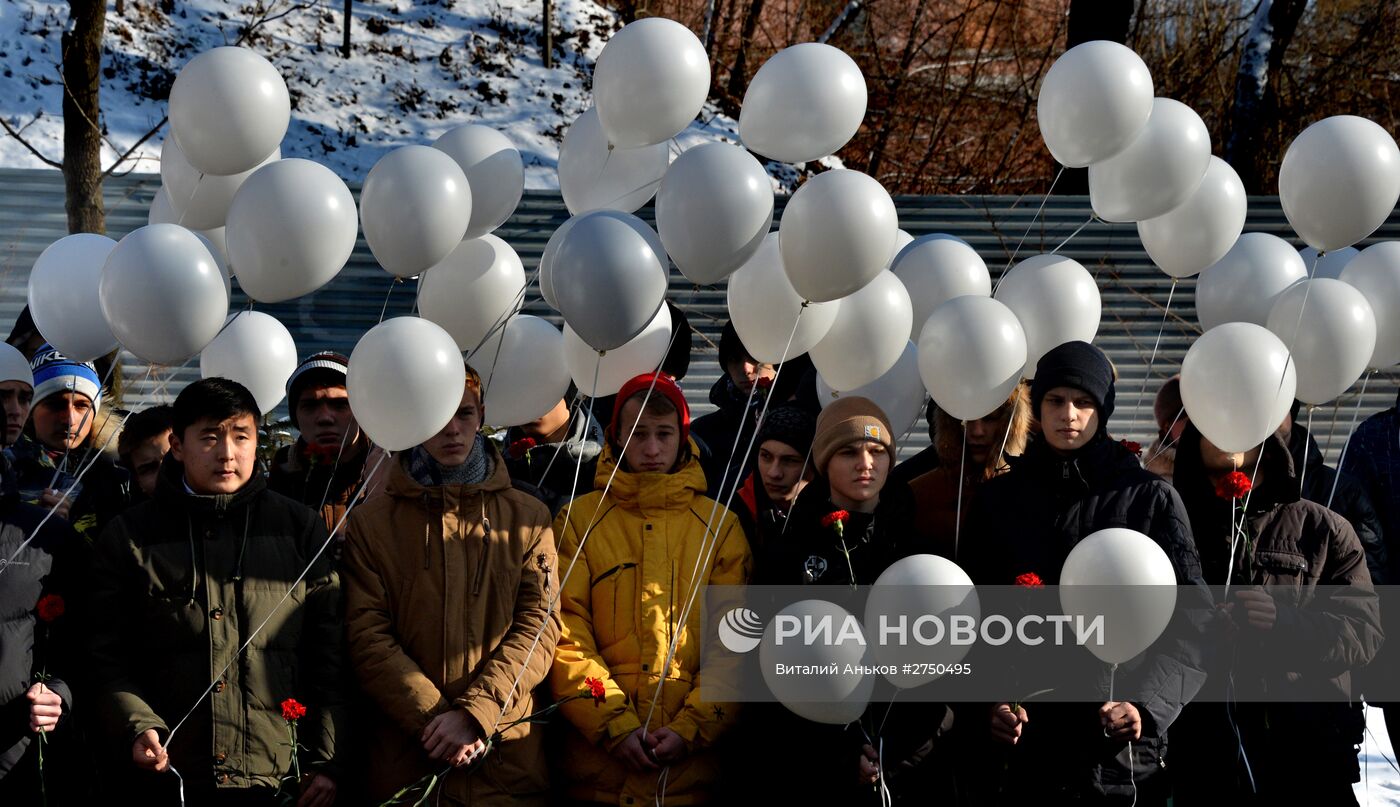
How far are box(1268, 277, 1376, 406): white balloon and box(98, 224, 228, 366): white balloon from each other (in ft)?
9.68

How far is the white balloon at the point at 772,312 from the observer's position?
12.8ft

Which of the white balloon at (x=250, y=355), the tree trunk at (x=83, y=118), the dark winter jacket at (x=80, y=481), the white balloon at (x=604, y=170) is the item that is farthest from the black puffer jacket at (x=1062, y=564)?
the tree trunk at (x=83, y=118)

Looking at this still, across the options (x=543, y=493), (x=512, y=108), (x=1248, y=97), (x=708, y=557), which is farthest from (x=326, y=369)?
(x=1248, y=97)

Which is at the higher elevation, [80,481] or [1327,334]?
[1327,334]

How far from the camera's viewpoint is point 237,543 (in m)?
3.25

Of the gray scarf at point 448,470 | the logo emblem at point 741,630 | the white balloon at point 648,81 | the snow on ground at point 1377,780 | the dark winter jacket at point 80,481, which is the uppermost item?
the white balloon at point 648,81

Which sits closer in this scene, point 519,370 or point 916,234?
point 519,370

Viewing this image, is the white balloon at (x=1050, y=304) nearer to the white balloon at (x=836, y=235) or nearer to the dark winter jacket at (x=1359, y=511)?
the white balloon at (x=836, y=235)

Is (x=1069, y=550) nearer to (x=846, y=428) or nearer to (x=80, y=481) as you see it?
(x=846, y=428)

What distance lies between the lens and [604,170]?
13.7 ft

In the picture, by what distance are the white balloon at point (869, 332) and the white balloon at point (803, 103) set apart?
422mm

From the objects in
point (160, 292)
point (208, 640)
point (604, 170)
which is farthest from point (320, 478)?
point (604, 170)

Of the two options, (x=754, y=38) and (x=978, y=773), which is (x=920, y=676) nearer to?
(x=978, y=773)

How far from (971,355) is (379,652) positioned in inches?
66.9
